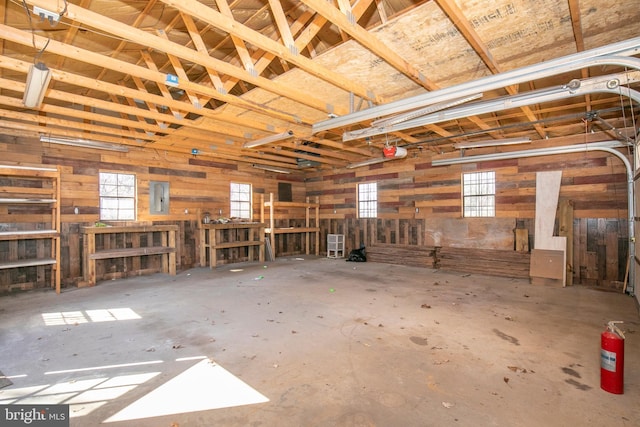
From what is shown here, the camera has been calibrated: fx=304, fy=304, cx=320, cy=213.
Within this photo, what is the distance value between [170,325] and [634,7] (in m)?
6.08

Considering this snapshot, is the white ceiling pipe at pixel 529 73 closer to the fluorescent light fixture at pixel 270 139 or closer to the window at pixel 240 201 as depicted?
the fluorescent light fixture at pixel 270 139

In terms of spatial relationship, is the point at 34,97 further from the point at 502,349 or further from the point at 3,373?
the point at 502,349

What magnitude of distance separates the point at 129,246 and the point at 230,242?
96.7 inches

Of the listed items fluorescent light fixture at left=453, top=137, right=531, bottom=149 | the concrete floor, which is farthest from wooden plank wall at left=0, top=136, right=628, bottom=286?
the concrete floor

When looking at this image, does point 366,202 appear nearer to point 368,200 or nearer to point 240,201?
point 368,200

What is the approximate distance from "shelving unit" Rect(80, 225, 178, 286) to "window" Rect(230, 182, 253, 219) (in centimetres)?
219

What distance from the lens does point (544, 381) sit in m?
2.60

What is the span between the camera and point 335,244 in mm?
10258

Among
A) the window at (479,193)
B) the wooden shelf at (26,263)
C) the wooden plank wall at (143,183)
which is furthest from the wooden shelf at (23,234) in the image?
the window at (479,193)

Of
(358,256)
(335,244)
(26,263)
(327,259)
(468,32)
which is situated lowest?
(327,259)

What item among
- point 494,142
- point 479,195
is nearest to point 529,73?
point 494,142

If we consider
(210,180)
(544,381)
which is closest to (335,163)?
(210,180)

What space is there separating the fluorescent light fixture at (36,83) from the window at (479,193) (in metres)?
8.30

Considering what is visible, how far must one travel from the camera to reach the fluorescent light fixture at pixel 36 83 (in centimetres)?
307
